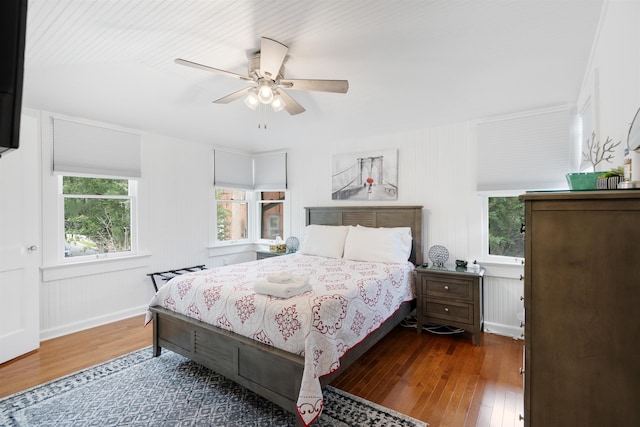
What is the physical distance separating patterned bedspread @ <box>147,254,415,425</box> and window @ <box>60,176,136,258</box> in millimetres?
1547

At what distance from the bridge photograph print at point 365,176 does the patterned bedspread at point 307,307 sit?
4.18ft

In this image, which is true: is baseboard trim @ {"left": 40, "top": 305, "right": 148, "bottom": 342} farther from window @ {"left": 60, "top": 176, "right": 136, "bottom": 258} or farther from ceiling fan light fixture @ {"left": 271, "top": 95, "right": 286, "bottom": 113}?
ceiling fan light fixture @ {"left": 271, "top": 95, "right": 286, "bottom": 113}

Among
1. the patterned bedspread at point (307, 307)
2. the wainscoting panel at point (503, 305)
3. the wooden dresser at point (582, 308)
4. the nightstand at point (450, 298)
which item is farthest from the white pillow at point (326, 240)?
the wooden dresser at point (582, 308)

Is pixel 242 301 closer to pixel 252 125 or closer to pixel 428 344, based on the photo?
pixel 428 344

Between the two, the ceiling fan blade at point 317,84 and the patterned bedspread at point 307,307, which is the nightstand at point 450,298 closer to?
the patterned bedspread at point 307,307

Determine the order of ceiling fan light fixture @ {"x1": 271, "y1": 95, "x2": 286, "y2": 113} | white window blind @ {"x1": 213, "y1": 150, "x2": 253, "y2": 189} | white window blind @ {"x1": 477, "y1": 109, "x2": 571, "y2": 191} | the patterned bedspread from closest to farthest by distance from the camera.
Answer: the patterned bedspread → ceiling fan light fixture @ {"x1": 271, "y1": 95, "x2": 286, "y2": 113} → white window blind @ {"x1": 477, "y1": 109, "x2": 571, "y2": 191} → white window blind @ {"x1": 213, "y1": 150, "x2": 253, "y2": 189}

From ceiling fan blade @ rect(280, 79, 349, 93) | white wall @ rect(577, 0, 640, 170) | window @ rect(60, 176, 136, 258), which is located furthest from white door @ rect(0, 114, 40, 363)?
white wall @ rect(577, 0, 640, 170)

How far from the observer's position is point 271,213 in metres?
5.50

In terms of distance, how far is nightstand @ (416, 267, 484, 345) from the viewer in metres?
3.13

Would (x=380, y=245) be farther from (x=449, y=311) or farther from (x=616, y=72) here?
(x=616, y=72)

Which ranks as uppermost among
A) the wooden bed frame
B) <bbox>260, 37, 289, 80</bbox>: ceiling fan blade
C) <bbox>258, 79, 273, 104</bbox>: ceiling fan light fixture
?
<bbox>260, 37, 289, 80</bbox>: ceiling fan blade

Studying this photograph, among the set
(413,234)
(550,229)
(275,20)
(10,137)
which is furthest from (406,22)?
(413,234)

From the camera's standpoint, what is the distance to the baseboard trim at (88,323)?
10.7 ft

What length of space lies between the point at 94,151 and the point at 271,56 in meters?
2.77
